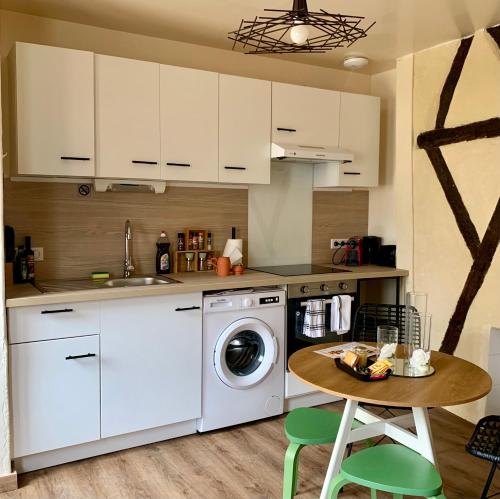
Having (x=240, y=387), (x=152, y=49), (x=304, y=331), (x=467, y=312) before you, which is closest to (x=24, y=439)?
(x=240, y=387)

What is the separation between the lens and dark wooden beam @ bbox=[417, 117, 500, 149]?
3.25 m

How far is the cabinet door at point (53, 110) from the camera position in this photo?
2.77 metres

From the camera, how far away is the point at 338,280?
360 centimetres

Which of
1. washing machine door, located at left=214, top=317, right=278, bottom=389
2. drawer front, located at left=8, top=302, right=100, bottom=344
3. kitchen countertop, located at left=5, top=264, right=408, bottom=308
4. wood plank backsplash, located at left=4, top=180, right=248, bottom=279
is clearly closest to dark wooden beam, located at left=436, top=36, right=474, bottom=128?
kitchen countertop, located at left=5, top=264, right=408, bottom=308

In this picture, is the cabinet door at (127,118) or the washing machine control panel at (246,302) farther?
the washing machine control panel at (246,302)

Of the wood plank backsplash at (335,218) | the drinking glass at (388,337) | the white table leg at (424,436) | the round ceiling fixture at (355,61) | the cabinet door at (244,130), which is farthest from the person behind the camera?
the wood plank backsplash at (335,218)

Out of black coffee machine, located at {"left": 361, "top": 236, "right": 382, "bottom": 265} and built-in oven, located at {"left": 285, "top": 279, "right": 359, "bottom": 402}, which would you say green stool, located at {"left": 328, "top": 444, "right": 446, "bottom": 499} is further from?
black coffee machine, located at {"left": 361, "top": 236, "right": 382, "bottom": 265}

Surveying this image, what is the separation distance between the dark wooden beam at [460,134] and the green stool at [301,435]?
2.10 m

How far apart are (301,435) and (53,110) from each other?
216cm

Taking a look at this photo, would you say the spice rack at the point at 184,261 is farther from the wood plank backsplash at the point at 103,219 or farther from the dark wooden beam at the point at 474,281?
the dark wooden beam at the point at 474,281

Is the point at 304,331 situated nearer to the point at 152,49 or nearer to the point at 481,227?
the point at 481,227

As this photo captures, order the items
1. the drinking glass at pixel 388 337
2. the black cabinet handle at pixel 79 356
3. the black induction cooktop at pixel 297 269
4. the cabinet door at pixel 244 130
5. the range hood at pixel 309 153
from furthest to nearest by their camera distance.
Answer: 1. the black induction cooktop at pixel 297 269
2. the range hood at pixel 309 153
3. the cabinet door at pixel 244 130
4. the black cabinet handle at pixel 79 356
5. the drinking glass at pixel 388 337

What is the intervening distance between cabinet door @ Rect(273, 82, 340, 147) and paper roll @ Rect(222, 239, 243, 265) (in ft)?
2.57

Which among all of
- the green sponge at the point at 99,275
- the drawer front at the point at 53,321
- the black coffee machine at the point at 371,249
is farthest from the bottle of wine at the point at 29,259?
the black coffee machine at the point at 371,249
